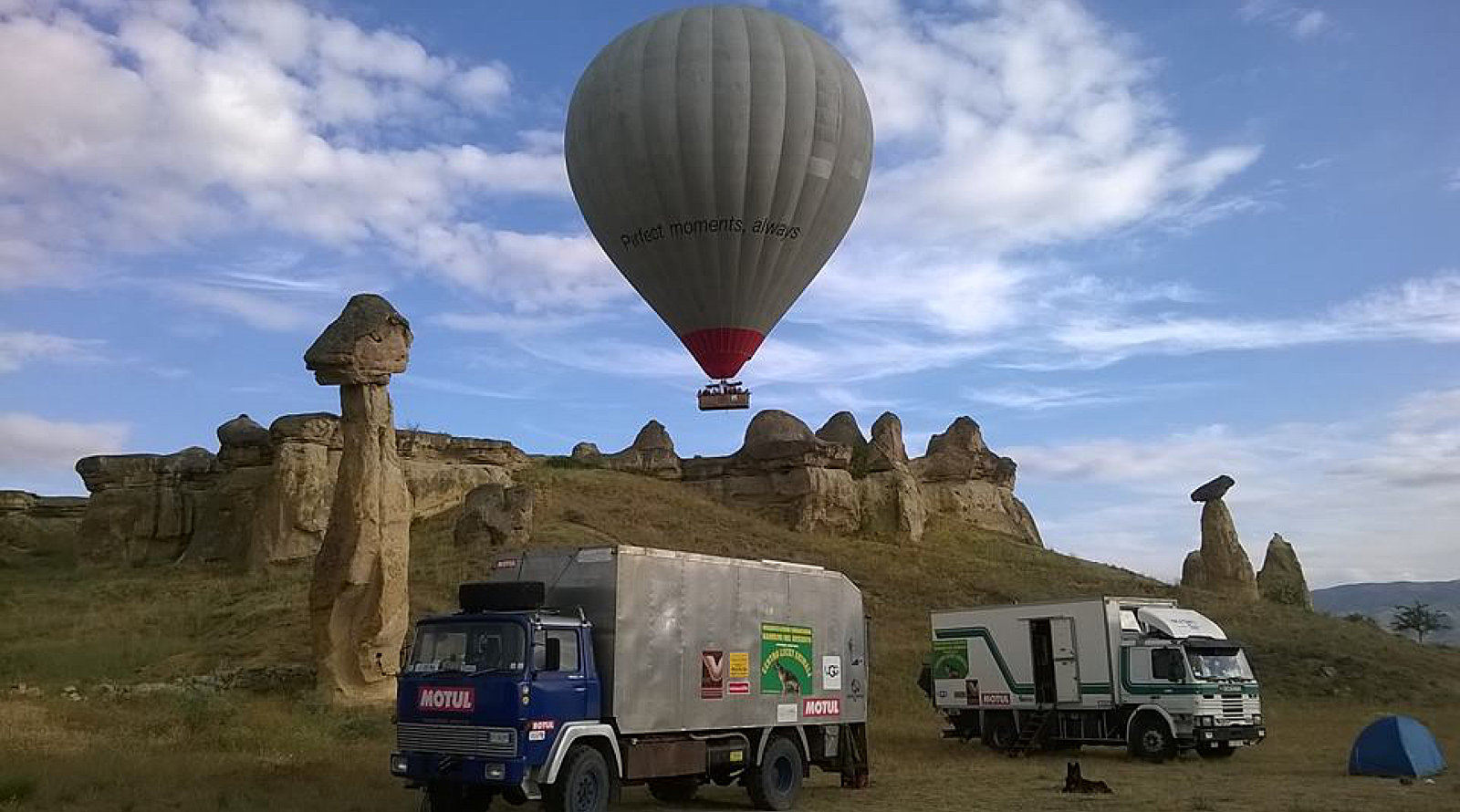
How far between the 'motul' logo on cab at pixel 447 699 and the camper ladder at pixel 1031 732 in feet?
46.5

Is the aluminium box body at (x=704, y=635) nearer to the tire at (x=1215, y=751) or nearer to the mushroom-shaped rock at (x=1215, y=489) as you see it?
the tire at (x=1215, y=751)

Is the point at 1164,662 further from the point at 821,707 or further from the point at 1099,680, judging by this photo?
the point at 821,707

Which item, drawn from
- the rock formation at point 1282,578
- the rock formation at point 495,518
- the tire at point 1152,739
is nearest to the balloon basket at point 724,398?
the rock formation at point 495,518

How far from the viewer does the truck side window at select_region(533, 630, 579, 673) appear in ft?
38.5

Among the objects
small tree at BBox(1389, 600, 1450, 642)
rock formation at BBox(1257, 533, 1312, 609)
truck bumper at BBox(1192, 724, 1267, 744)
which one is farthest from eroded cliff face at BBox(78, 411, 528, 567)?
small tree at BBox(1389, 600, 1450, 642)

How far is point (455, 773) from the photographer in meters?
11.6

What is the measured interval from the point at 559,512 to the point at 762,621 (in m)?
28.1

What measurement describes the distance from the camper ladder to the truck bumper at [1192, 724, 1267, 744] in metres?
3.01

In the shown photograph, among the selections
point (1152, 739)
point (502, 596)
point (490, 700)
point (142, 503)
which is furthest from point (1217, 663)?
point (142, 503)

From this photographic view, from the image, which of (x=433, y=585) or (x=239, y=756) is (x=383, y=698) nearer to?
(x=239, y=756)

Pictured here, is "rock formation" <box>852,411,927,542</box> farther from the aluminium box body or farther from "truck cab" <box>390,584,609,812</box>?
"truck cab" <box>390,584,609,812</box>

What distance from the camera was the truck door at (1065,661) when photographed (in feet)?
72.6

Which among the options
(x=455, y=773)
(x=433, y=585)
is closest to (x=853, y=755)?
(x=455, y=773)

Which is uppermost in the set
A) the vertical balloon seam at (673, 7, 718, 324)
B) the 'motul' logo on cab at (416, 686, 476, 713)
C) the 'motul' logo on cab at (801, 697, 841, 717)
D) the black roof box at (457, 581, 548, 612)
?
the vertical balloon seam at (673, 7, 718, 324)
